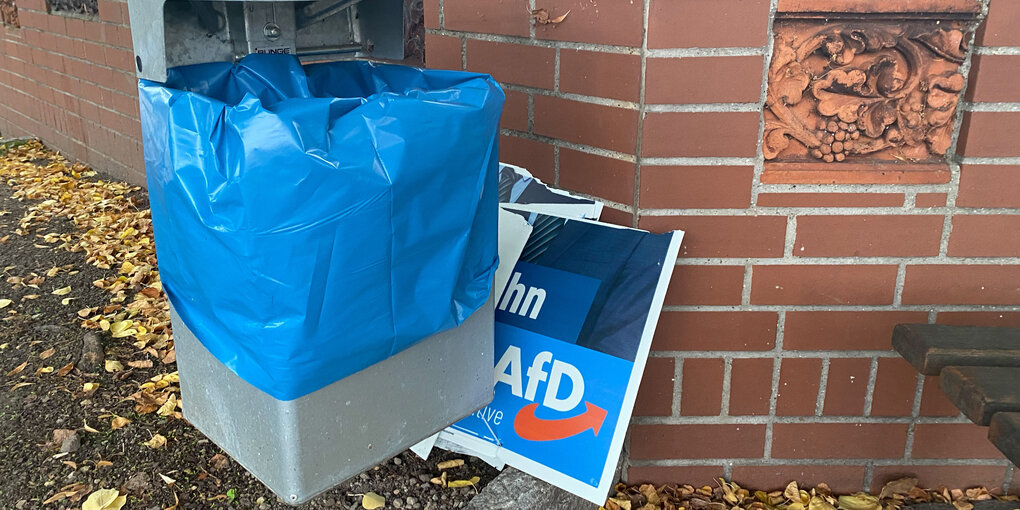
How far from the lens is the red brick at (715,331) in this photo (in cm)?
200

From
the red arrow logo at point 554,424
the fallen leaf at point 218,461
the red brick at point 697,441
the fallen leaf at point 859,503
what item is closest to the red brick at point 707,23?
the red arrow logo at point 554,424

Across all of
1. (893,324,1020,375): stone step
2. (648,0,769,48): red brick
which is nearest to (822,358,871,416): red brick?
(893,324,1020,375): stone step

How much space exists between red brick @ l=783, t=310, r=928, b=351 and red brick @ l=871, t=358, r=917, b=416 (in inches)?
2.3

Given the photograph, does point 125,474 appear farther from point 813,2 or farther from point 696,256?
point 813,2

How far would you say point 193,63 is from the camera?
1516 millimetres

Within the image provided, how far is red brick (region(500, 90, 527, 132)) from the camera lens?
2165 mm

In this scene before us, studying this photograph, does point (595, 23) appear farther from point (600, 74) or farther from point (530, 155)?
point (530, 155)

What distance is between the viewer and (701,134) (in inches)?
73.2

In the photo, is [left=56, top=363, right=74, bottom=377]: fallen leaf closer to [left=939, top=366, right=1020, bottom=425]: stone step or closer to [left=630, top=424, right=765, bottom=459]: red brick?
[left=630, top=424, right=765, bottom=459]: red brick

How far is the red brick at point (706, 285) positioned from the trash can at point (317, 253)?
56cm

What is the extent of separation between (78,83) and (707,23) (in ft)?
15.6

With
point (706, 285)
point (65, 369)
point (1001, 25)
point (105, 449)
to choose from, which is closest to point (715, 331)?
point (706, 285)

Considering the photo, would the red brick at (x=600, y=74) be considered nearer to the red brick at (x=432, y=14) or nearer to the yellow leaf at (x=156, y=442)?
the red brick at (x=432, y=14)

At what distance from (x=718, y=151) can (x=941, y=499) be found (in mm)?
1142
